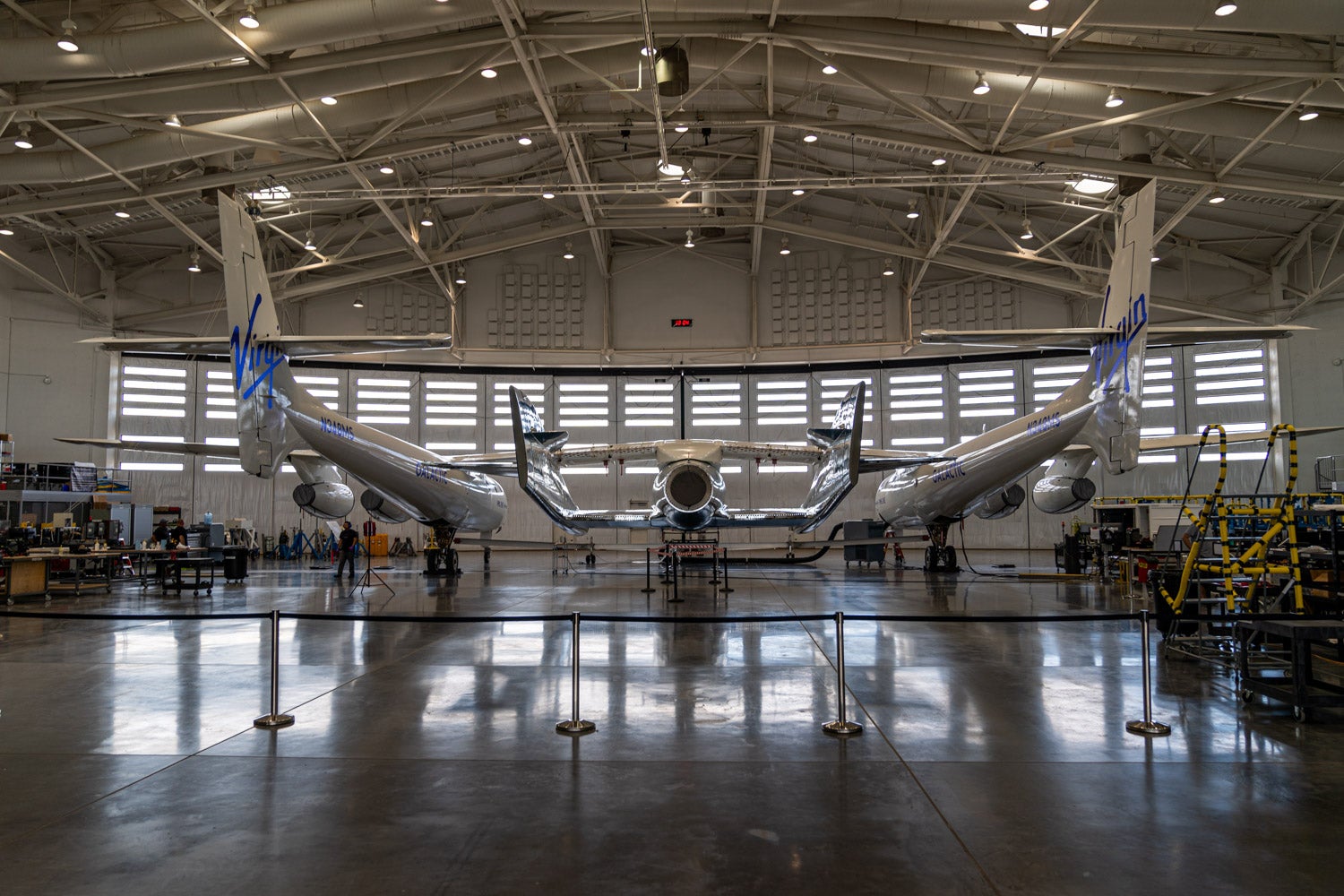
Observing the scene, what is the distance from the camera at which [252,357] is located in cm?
1262

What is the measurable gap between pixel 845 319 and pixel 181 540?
2430 centimetres

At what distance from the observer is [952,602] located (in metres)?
14.7

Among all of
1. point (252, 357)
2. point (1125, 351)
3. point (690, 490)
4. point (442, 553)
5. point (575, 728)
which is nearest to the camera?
point (575, 728)

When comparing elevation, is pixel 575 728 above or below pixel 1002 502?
below

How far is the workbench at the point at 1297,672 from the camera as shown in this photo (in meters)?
6.23

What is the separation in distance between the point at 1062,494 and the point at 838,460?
5.94 metres

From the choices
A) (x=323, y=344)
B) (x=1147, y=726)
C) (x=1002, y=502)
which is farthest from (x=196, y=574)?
(x=1002, y=502)

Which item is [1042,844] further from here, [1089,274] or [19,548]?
[1089,274]

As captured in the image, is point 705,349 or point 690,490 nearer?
point 690,490

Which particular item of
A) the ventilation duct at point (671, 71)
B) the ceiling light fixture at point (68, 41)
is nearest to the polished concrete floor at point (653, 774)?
the ceiling light fixture at point (68, 41)

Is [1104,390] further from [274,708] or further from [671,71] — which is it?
[274,708]

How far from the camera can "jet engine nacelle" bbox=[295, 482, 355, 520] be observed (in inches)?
756

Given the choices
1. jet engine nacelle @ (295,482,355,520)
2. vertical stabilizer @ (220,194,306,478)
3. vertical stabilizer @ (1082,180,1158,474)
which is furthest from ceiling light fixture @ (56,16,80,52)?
vertical stabilizer @ (1082,180,1158,474)

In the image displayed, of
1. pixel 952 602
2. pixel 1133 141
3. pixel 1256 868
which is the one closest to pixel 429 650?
pixel 1256 868
